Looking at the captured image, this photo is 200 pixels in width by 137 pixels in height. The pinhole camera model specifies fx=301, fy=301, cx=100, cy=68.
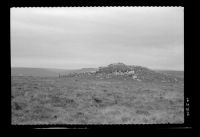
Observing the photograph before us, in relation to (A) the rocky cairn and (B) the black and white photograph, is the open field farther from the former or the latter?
(A) the rocky cairn

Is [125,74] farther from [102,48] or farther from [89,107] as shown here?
[89,107]

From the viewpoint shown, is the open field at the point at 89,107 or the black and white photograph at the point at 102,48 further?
the black and white photograph at the point at 102,48

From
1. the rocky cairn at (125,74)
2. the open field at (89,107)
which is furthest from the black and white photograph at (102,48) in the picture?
the open field at (89,107)

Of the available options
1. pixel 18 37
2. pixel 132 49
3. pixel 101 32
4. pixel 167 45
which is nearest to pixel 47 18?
pixel 18 37

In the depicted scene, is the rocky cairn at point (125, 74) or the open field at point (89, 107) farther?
the rocky cairn at point (125, 74)

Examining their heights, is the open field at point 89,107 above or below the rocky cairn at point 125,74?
below

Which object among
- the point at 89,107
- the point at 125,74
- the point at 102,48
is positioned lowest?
the point at 89,107

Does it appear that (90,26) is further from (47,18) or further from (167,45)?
(167,45)

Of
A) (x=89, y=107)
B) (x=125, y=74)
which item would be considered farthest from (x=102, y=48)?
(x=89, y=107)

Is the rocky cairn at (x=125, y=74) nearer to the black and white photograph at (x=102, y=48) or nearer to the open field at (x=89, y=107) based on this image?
the black and white photograph at (x=102, y=48)
